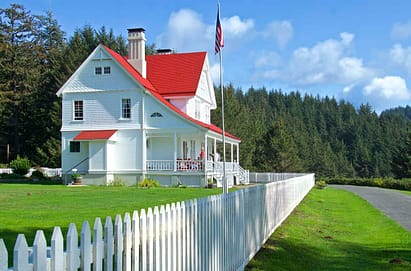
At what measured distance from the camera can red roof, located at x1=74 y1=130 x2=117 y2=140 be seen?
107 feet

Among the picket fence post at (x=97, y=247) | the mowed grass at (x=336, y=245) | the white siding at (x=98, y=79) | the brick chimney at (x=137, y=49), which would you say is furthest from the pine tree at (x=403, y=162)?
the picket fence post at (x=97, y=247)

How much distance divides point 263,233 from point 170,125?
2291cm

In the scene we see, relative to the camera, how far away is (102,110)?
112ft

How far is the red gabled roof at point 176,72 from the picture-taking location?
3575cm

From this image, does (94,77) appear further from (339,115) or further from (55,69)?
(339,115)

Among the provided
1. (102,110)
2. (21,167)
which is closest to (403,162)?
(102,110)

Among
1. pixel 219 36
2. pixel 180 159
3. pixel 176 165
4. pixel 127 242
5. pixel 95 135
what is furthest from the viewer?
pixel 180 159

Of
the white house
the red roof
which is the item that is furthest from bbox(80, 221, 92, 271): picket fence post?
the red roof

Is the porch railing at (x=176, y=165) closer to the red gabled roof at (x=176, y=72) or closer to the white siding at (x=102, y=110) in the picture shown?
the white siding at (x=102, y=110)

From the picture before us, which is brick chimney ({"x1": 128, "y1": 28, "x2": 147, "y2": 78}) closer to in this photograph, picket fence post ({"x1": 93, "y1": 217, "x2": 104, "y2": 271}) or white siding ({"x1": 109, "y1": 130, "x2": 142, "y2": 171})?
white siding ({"x1": 109, "y1": 130, "x2": 142, "y2": 171})

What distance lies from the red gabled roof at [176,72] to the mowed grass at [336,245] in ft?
67.2

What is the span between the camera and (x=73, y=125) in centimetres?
3494

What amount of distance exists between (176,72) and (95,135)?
7971 millimetres

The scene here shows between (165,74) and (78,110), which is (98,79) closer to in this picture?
(78,110)
